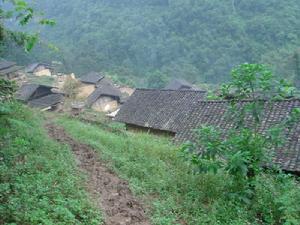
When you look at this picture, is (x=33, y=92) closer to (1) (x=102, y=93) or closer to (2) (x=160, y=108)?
(1) (x=102, y=93)

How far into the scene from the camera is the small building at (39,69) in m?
60.2

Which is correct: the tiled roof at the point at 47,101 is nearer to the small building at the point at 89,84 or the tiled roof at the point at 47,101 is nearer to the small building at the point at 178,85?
the small building at the point at 89,84

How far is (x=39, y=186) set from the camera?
6.37m

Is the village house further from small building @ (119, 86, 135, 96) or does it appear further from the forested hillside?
small building @ (119, 86, 135, 96)

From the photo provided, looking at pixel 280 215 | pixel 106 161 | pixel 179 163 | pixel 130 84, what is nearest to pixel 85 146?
pixel 106 161

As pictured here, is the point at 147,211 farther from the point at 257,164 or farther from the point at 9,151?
the point at 9,151

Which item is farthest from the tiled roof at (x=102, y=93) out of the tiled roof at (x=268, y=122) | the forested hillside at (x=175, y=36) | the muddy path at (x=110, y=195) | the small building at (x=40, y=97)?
the muddy path at (x=110, y=195)

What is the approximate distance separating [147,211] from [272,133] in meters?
3.16

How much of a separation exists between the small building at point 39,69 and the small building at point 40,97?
22.9 metres

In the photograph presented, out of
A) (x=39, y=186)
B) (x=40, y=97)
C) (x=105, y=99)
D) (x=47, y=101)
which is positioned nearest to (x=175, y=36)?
(x=105, y=99)

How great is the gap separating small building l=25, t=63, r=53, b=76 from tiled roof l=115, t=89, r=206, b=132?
125 feet

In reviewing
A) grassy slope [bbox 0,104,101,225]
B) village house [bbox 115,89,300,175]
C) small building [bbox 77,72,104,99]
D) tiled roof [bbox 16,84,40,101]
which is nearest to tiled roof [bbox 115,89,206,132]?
village house [bbox 115,89,300,175]

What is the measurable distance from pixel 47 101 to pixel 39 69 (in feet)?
93.2

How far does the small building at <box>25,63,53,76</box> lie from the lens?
2371 inches
